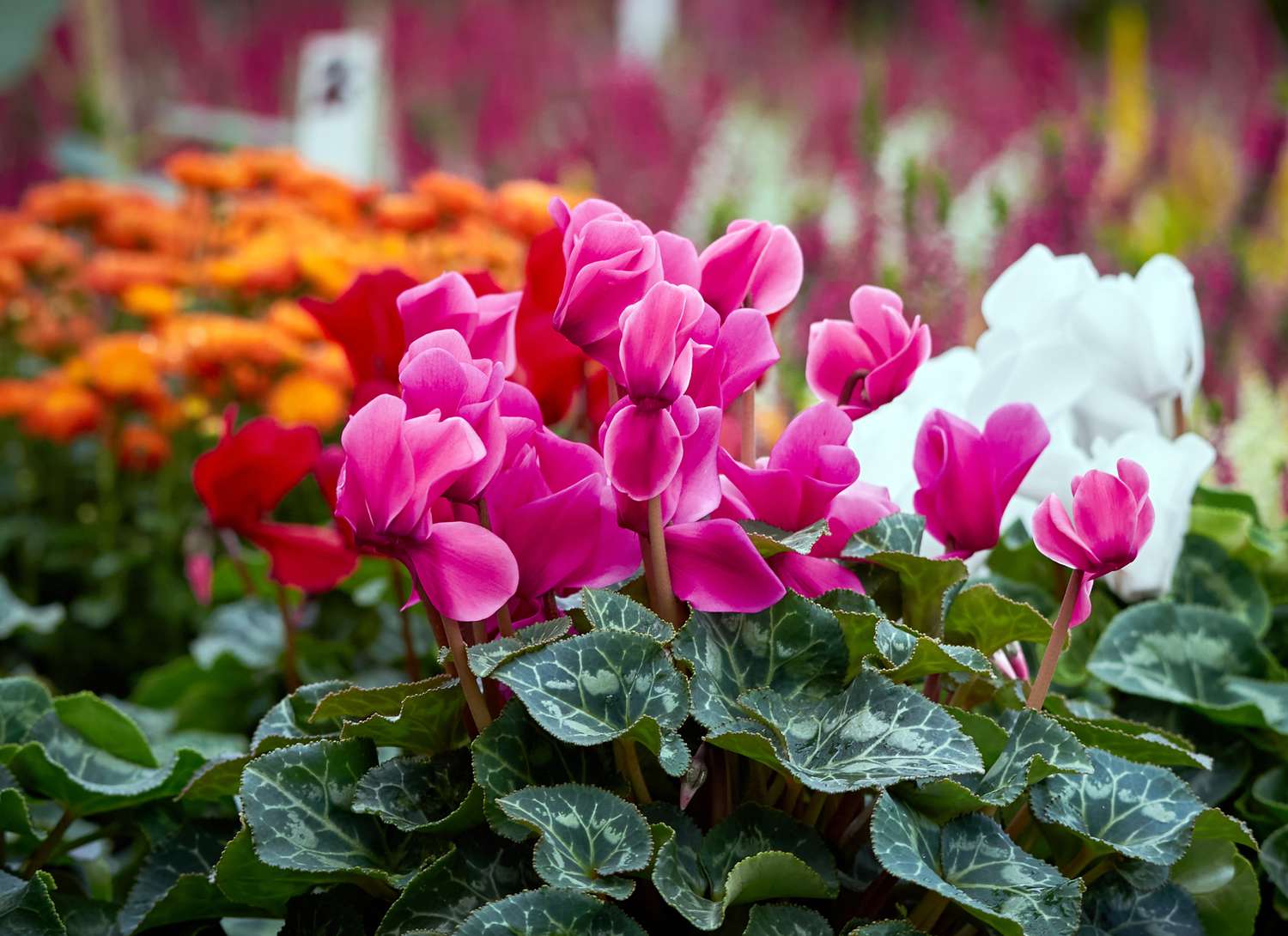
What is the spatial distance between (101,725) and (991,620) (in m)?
0.53

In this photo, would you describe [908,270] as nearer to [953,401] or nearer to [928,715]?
[953,401]

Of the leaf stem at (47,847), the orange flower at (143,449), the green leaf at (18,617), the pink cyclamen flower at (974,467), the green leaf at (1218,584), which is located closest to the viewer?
the pink cyclamen flower at (974,467)

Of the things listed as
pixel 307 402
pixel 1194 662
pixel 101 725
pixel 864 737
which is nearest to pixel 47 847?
pixel 101 725

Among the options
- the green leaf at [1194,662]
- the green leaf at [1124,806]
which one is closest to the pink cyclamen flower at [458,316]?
the green leaf at [1124,806]

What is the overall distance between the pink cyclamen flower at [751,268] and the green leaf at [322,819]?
0.91 ft

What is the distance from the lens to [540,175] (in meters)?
2.31

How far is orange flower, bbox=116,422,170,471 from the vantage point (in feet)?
6.19

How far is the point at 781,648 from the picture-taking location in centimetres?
61

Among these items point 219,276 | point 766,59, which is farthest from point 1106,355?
point 766,59

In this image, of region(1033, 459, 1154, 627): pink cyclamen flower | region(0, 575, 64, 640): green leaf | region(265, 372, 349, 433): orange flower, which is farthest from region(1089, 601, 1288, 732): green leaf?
region(265, 372, 349, 433): orange flower

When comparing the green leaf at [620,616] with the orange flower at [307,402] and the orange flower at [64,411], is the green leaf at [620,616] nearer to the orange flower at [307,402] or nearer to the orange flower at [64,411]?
the orange flower at [307,402]

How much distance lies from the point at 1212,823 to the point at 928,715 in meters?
0.17

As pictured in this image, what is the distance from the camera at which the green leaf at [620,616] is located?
1.90ft

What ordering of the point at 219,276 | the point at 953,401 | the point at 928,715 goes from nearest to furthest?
the point at 928,715 → the point at 953,401 → the point at 219,276
